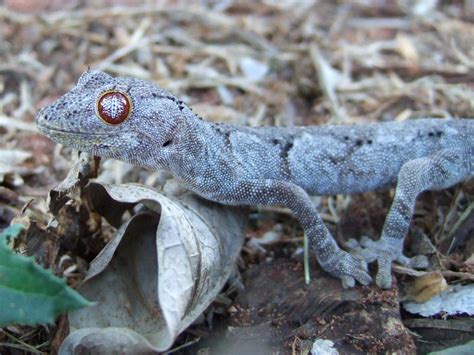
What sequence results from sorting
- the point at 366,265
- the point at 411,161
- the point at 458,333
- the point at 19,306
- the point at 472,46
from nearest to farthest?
the point at 19,306
the point at 458,333
the point at 366,265
the point at 411,161
the point at 472,46

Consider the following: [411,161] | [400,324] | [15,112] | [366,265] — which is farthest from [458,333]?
[15,112]

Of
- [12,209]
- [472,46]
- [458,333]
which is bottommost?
[458,333]

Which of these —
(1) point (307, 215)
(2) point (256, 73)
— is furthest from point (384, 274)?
(2) point (256, 73)

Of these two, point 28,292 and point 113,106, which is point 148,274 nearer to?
point 28,292

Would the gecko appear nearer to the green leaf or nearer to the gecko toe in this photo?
the gecko toe

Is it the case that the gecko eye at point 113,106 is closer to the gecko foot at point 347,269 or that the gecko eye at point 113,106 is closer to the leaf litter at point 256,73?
the leaf litter at point 256,73

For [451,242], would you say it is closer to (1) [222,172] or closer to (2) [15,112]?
(1) [222,172]

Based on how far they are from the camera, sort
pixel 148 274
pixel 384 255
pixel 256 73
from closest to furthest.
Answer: pixel 148 274, pixel 384 255, pixel 256 73

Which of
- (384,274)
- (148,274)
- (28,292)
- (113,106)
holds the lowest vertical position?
(384,274)

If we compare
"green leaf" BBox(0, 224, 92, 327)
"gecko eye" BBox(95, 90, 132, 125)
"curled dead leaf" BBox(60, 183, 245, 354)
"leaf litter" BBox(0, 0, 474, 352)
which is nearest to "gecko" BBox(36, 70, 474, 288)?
"gecko eye" BBox(95, 90, 132, 125)
